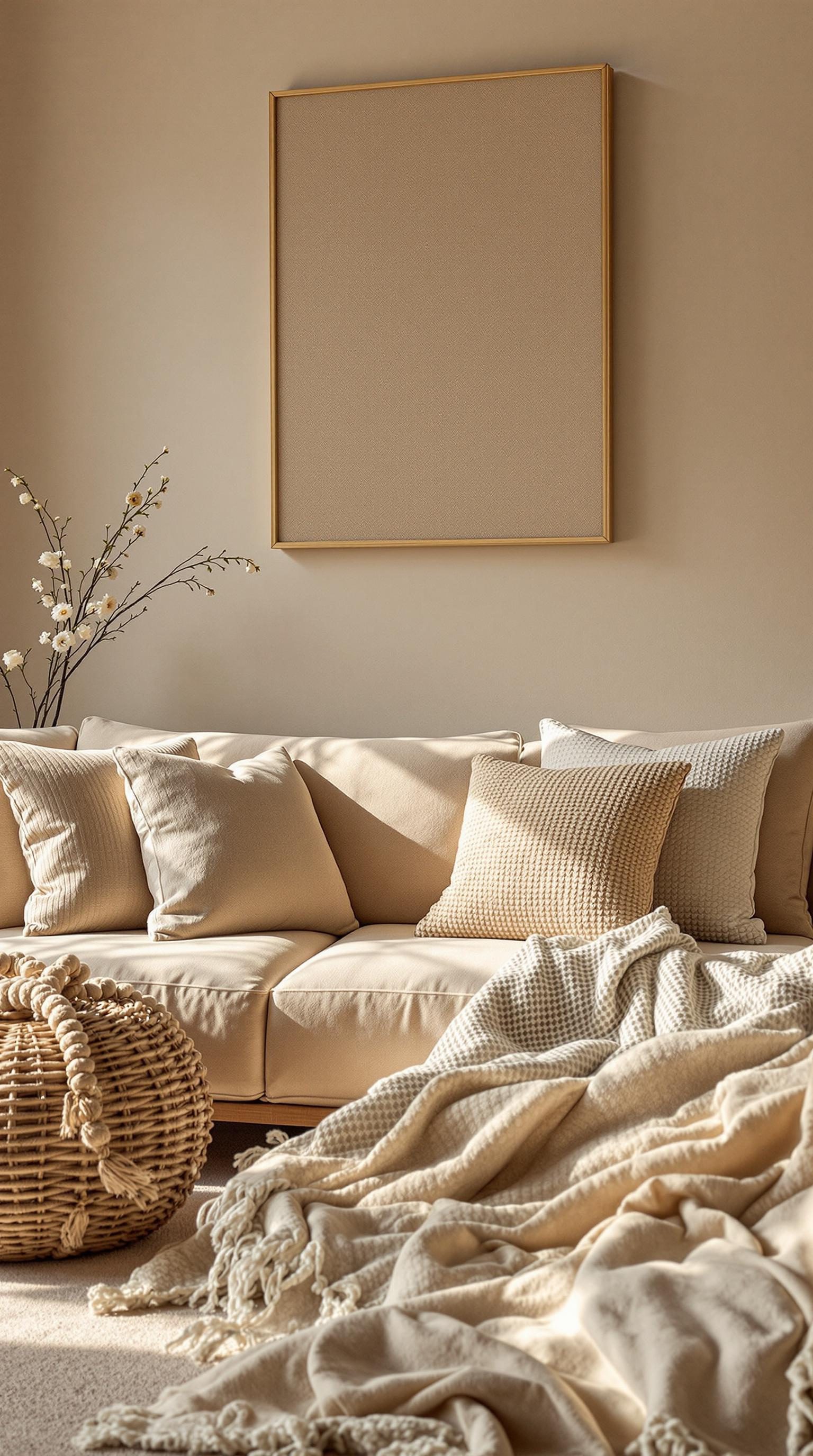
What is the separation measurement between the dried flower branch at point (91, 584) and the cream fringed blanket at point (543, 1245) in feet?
6.26

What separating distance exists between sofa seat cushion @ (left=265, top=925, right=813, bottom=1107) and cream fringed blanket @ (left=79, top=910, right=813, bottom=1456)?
0.17 meters

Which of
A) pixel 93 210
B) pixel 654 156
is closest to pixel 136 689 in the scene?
pixel 93 210

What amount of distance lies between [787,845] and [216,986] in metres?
Result: 1.38

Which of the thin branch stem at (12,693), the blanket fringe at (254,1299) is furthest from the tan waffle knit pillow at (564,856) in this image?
the thin branch stem at (12,693)

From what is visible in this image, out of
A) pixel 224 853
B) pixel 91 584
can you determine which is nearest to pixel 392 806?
pixel 224 853

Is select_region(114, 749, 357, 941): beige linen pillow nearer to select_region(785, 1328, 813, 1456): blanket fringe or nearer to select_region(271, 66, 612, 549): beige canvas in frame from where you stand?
select_region(271, 66, 612, 549): beige canvas in frame

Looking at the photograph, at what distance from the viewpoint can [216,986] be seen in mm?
2816

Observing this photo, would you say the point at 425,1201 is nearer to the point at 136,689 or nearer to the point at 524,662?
the point at 524,662

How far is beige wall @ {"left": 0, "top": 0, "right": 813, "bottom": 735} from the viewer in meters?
3.74

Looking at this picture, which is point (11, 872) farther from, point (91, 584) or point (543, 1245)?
point (543, 1245)

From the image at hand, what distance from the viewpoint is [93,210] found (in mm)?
4207

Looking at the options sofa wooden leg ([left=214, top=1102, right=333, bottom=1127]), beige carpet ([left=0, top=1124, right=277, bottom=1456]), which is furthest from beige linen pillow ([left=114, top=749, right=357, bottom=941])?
beige carpet ([left=0, top=1124, right=277, bottom=1456])

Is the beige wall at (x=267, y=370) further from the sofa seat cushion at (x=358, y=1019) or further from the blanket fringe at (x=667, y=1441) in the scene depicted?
the blanket fringe at (x=667, y=1441)

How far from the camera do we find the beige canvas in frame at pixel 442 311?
382 cm
